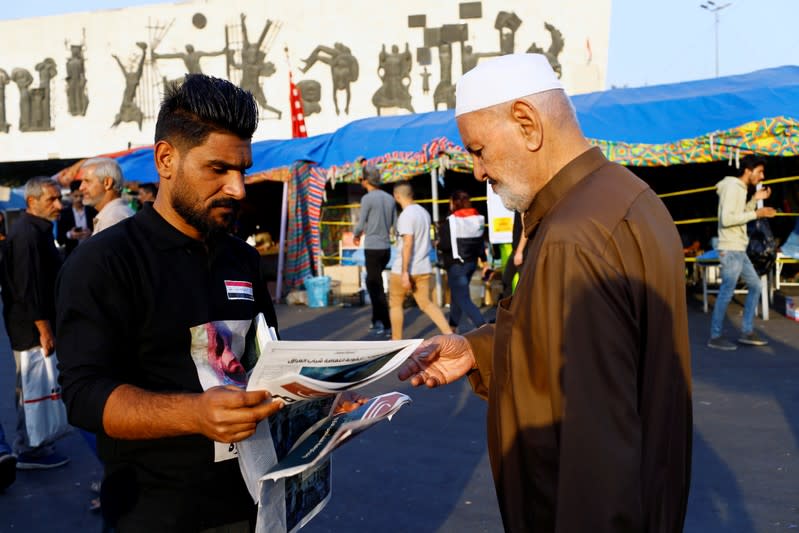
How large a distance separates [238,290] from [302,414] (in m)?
0.41

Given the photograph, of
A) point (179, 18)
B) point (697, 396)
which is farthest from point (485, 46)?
point (697, 396)

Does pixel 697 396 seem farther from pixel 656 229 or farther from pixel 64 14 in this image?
pixel 64 14

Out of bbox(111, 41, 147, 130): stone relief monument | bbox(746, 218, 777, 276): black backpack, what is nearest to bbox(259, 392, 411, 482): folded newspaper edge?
bbox(746, 218, 777, 276): black backpack

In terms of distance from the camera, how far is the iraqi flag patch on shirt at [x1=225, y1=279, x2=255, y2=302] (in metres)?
2.22

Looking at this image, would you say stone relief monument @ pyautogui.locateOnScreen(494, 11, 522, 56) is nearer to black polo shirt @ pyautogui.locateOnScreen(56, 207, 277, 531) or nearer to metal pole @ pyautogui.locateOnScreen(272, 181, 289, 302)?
metal pole @ pyautogui.locateOnScreen(272, 181, 289, 302)

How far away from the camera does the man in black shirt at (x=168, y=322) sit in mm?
1847

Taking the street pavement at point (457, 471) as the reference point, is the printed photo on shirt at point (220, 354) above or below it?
above

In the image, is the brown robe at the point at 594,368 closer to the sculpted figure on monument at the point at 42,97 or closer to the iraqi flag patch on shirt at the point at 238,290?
the iraqi flag patch on shirt at the point at 238,290

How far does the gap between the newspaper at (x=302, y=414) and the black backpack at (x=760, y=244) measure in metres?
8.66

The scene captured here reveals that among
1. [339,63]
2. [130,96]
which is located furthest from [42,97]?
[339,63]

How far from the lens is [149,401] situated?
178 cm

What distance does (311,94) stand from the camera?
27.3m

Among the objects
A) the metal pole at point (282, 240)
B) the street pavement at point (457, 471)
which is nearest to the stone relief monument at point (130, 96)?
the metal pole at point (282, 240)

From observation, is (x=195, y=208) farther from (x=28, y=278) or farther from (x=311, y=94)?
(x=311, y=94)
